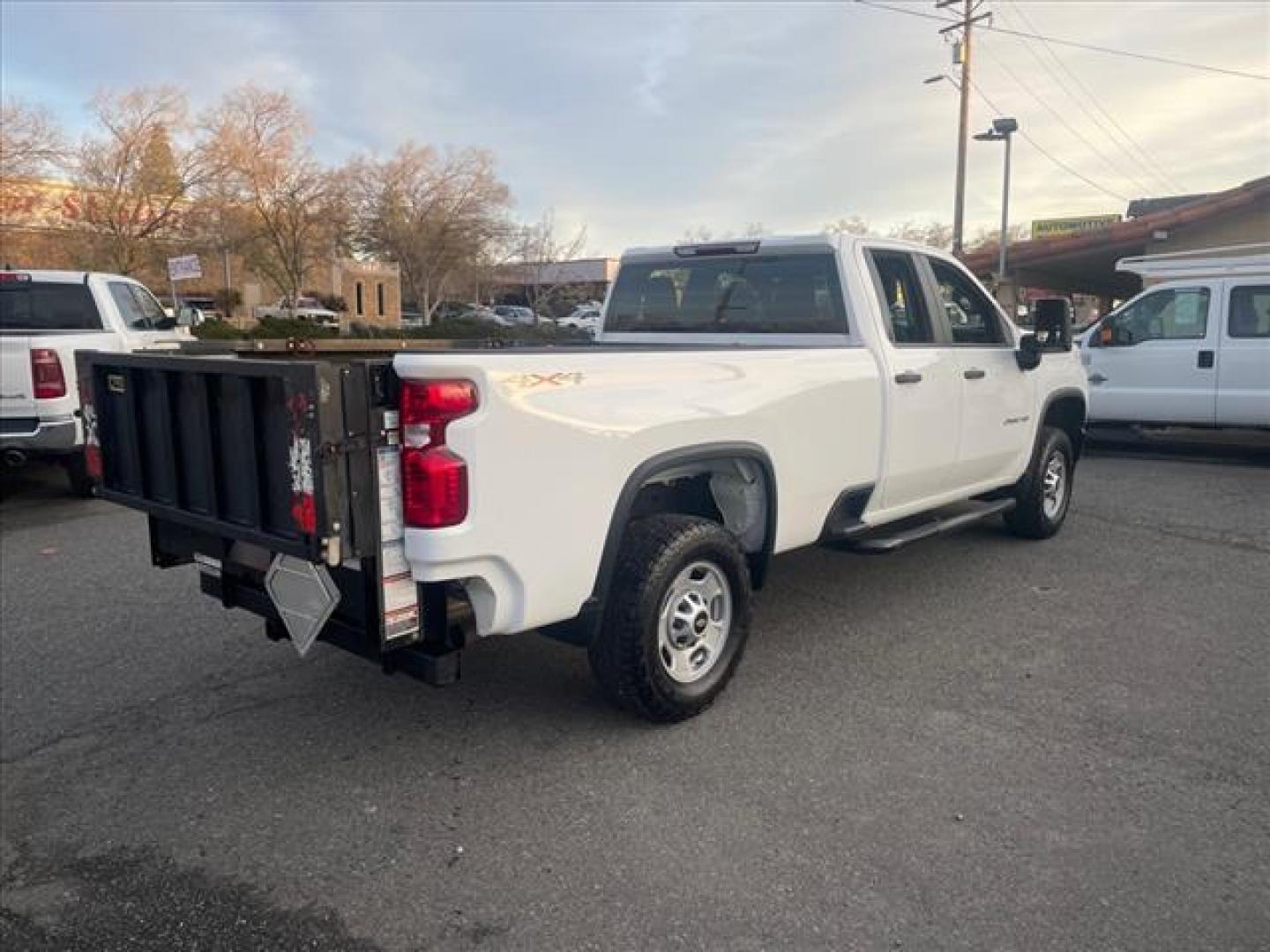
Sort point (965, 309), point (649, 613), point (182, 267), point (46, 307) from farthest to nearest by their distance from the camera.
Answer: point (182, 267) < point (46, 307) < point (965, 309) < point (649, 613)

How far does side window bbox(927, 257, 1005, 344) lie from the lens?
560cm

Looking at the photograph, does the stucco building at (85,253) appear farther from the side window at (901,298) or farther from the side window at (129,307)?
the side window at (901,298)

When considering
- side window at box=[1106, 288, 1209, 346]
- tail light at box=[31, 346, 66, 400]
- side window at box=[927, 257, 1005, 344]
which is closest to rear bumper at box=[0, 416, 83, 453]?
tail light at box=[31, 346, 66, 400]

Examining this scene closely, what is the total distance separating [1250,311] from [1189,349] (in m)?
0.66

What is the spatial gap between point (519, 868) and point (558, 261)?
5186 cm

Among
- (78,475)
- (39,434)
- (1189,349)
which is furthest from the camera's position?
(1189,349)

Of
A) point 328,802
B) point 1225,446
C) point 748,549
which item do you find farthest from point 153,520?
point 1225,446

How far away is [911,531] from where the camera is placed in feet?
16.9

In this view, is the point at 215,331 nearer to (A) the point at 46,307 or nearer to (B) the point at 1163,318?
(A) the point at 46,307

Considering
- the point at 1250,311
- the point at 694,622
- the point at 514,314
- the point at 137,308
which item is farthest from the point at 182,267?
the point at 514,314

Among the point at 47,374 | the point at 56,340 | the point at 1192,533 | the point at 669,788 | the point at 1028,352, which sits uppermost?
the point at 56,340

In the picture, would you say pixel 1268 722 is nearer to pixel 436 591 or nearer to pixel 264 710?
pixel 436 591

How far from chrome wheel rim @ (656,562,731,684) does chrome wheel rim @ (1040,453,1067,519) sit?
375 cm

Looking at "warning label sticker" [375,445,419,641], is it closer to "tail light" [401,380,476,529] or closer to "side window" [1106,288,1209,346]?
"tail light" [401,380,476,529]
